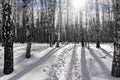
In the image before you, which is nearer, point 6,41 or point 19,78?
point 19,78

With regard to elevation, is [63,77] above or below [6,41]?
below

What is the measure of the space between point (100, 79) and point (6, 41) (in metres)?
5.04

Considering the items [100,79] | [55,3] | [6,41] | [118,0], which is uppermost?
[55,3]

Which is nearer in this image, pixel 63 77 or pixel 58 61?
pixel 63 77

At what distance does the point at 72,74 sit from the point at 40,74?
5.34 feet

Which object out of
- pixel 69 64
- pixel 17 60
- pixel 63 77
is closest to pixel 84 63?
pixel 69 64

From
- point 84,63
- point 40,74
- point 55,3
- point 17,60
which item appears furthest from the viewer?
point 55,3

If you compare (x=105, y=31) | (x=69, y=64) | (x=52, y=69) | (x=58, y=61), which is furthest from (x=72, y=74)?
(x=105, y=31)

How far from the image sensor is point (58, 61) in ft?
41.5

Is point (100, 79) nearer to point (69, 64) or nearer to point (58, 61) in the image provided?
point (69, 64)

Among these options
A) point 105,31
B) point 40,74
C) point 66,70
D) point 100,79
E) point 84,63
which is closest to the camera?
point 100,79

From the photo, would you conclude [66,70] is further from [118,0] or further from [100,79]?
[118,0]

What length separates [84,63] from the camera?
11.9m

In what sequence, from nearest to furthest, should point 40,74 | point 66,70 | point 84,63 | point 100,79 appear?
1. point 100,79
2. point 40,74
3. point 66,70
4. point 84,63
